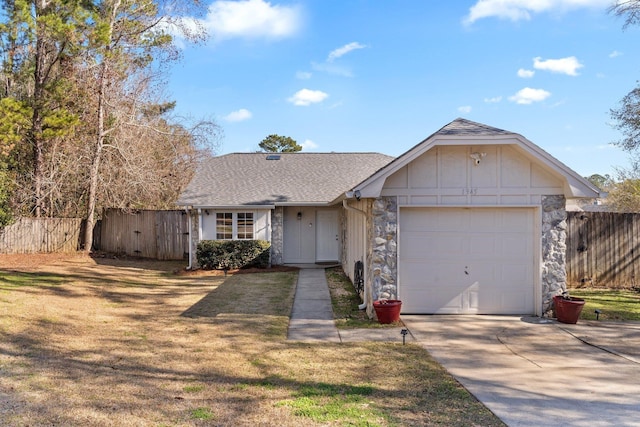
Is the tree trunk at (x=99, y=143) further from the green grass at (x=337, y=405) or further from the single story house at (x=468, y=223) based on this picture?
the green grass at (x=337, y=405)

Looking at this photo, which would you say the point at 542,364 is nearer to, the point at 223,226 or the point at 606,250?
the point at 606,250

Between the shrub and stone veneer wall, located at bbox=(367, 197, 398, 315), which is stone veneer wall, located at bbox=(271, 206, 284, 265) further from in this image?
stone veneer wall, located at bbox=(367, 197, 398, 315)

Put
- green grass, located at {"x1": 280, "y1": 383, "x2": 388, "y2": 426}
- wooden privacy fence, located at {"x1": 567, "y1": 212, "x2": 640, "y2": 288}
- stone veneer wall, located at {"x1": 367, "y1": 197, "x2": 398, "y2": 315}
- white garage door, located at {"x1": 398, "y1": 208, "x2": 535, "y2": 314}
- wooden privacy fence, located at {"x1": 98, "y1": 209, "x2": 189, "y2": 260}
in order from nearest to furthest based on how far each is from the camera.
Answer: green grass, located at {"x1": 280, "y1": 383, "x2": 388, "y2": 426} < stone veneer wall, located at {"x1": 367, "y1": 197, "x2": 398, "y2": 315} < white garage door, located at {"x1": 398, "y1": 208, "x2": 535, "y2": 314} < wooden privacy fence, located at {"x1": 567, "y1": 212, "x2": 640, "y2": 288} < wooden privacy fence, located at {"x1": 98, "y1": 209, "x2": 189, "y2": 260}

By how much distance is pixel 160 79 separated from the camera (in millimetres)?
21234

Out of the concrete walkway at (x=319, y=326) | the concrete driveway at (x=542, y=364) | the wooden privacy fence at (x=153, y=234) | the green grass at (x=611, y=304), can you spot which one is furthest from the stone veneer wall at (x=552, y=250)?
the wooden privacy fence at (x=153, y=234)

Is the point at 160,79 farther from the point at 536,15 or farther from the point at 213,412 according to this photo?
the point at 213,412

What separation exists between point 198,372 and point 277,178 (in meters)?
13.5

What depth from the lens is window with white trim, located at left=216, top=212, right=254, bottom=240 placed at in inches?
639

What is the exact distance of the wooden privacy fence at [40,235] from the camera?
18.3 metres

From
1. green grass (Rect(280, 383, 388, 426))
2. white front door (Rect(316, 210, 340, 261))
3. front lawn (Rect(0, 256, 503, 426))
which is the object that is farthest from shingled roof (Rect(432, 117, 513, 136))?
white front door (Rect(316, 210, 340, 261))

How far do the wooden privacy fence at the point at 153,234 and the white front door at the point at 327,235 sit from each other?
19.9ft

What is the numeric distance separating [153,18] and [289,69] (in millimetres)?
7980

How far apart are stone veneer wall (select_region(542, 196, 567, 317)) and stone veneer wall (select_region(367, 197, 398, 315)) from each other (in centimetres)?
307

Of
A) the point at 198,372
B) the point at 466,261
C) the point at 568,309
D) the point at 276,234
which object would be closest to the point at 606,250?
the point at 568,309
